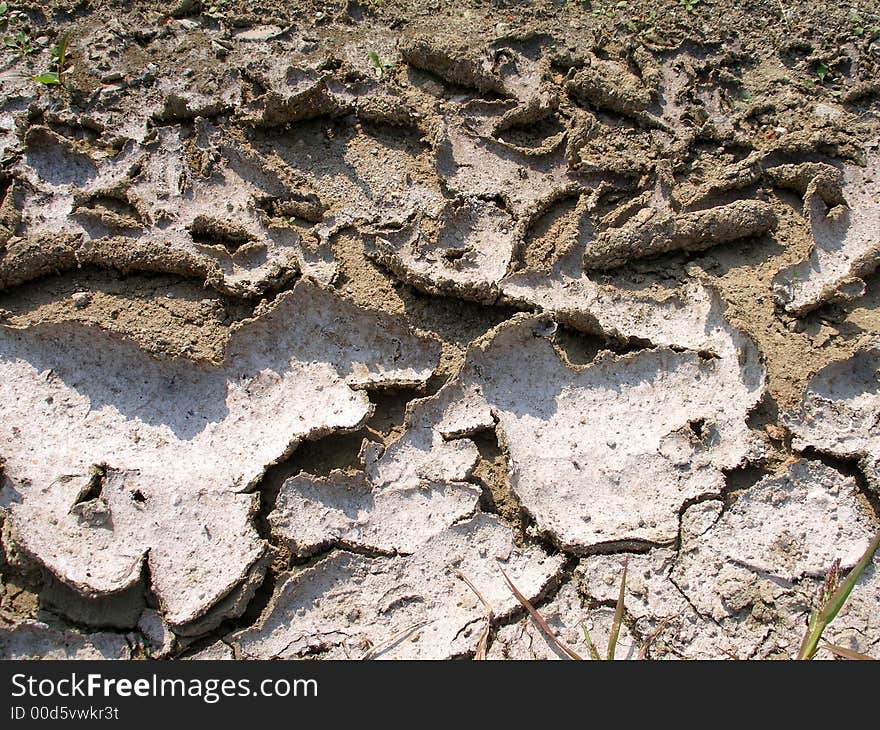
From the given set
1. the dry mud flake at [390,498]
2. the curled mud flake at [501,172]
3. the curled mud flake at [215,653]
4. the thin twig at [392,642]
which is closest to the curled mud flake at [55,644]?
the curled mud flake at [215,653]

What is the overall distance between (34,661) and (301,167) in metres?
1.63

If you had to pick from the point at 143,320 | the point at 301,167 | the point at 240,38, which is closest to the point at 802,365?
the point at 301,167

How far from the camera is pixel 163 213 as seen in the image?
7.75ft

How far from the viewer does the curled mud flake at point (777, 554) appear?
1.77 meters

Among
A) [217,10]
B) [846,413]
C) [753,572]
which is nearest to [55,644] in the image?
[753,572]

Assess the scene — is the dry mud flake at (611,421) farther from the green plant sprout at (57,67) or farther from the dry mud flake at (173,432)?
the green plant sprout at (57,67)

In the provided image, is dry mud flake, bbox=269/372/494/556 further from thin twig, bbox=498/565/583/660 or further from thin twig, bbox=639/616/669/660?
thin twig, bbox=639/616/669/660

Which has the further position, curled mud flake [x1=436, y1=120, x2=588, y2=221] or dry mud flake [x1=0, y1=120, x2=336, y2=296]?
curled mud flake [x1=436, y1=120, x2=588, y2=221]

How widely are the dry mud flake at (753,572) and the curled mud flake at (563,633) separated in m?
0.04

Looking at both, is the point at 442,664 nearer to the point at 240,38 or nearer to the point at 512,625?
the point at 512,625

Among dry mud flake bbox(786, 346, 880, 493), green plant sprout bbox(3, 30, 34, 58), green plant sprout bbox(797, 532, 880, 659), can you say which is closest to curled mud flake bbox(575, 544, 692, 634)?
green plant sprout bbox(797, 532, 880, 659)

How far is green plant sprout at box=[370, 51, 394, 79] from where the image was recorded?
2.86 meters

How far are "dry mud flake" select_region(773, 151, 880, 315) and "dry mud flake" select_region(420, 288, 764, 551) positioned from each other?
0.99 ft

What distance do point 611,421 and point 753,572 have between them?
0.50m
